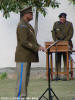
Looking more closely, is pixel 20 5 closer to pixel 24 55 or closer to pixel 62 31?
pixel 62 31

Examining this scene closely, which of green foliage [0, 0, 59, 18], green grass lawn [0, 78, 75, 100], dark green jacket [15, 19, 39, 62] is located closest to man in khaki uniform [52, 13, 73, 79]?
green foliage [0, 0, 59, 18]

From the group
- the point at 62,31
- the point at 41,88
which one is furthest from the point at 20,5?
the point at 41,88

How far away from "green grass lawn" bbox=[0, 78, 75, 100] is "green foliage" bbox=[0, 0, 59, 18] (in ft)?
6.68

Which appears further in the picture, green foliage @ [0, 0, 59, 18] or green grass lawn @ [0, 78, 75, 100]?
green foliage @ [0, 0, 59, 18]

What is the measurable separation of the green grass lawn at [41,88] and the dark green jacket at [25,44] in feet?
6.85

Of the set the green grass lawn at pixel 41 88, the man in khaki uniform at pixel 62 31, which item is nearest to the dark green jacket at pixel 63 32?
the man in khaki uniform at pixel 62 31

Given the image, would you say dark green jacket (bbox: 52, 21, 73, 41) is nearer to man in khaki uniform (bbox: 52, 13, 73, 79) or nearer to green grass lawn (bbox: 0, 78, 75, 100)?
man in khaki uniform (bbox: 52, 13, 73, 79)

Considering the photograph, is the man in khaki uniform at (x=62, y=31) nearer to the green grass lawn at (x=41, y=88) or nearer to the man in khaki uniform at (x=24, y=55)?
the green grass lawn at (x=41, y=88)

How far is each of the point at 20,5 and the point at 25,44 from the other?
527 cm

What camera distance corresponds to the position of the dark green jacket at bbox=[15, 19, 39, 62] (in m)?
8.20

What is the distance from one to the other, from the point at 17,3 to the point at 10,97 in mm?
3851

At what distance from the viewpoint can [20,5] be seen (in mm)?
13336

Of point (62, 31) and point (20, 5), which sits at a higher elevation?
point (20, 5)

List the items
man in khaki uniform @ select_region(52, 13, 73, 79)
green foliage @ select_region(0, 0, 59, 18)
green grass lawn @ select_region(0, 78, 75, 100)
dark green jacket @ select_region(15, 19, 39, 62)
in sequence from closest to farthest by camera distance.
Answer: dark green jacket @ select_region(15, 19, 39, 62), green grass lawn @ select_region(0, 78, 75, 100), green foliage @ select_region(0, 0, 59, 18), man in khaki uniform @ select_region(52, 13, 73, 79)
